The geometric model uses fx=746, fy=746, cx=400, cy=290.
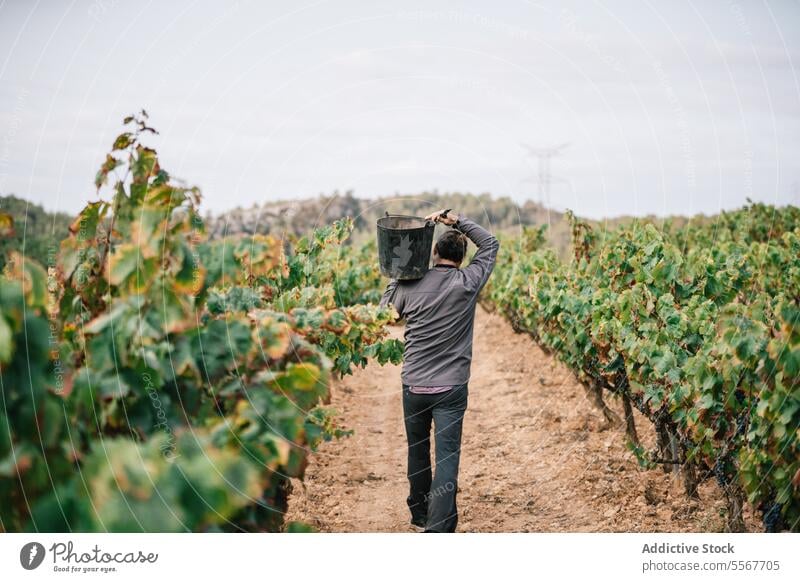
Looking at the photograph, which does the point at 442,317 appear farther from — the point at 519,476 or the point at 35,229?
the point at 35,229

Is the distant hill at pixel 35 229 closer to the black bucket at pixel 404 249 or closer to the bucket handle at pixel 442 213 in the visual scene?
the black bucket at pixel 404 249

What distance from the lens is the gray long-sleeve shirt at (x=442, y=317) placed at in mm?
5184

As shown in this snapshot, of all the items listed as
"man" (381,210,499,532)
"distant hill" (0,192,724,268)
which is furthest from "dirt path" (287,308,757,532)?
"distant hill" (0,192,724,268)

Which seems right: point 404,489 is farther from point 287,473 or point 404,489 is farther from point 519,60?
point 519,60

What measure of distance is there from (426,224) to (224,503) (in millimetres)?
2787

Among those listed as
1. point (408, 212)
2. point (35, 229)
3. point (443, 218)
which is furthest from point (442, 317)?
point (408, 212)

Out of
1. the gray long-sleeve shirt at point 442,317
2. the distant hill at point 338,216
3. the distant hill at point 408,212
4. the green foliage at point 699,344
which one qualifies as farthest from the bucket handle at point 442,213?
the distant hill at point 408,212

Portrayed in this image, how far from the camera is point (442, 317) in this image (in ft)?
17.0

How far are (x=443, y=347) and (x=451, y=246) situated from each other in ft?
2.36

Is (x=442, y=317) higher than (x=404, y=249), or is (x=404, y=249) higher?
(x=404, y=249)

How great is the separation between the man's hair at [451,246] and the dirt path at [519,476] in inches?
74.1

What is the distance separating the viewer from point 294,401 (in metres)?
3.33

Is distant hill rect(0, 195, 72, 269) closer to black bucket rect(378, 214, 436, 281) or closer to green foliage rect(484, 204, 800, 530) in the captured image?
green foliage rect(484, 204, 800, 530)

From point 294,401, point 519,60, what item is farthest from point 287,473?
point 519,60
